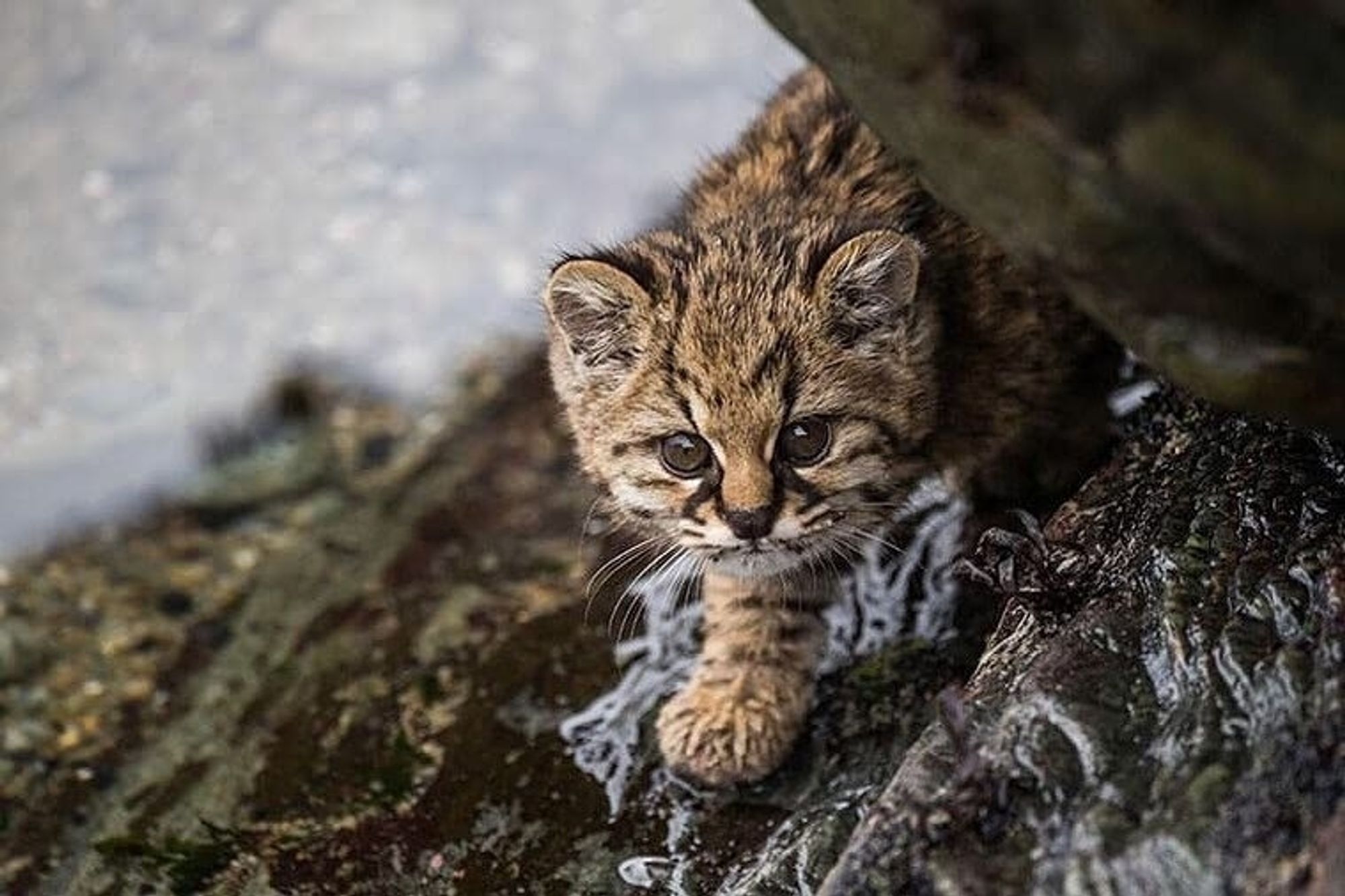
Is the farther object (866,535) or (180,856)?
(180,856)

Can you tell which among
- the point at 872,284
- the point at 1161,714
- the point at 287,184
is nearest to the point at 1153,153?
the point at 1161,714

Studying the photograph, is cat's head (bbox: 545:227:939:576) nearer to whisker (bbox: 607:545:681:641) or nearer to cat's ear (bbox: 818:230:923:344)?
cat's ear (bbox: 818:230:923:344)

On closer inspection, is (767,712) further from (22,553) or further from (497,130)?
(497,130)

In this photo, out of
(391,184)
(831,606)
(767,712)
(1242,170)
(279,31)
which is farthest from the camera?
(279,31)

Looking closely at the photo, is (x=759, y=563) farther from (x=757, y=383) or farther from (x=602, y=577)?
(x=602, y=577)

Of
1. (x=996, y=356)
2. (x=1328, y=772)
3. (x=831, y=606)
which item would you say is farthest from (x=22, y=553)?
(x=1328, y=772)

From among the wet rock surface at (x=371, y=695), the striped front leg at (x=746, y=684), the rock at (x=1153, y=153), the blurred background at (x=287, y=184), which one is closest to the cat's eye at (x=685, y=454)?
the striped front leg at (x=746, y=684)

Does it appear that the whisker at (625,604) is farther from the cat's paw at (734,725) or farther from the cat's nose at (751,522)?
the cat's nose at (751,522)
